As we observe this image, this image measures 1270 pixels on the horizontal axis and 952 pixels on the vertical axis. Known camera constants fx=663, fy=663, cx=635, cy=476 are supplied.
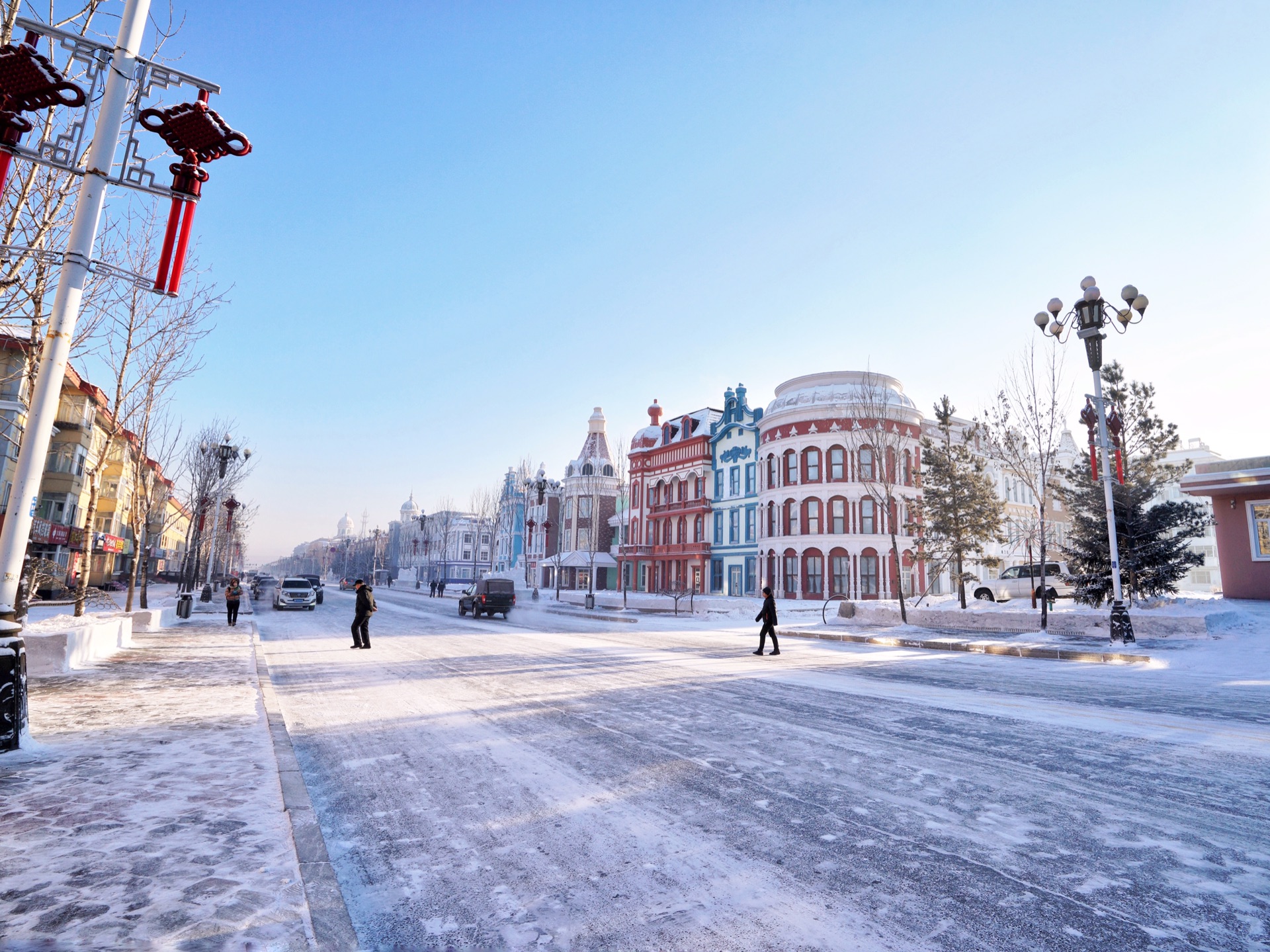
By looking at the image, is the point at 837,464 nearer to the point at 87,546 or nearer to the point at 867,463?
the point at 867,463

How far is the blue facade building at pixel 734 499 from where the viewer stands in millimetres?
45656

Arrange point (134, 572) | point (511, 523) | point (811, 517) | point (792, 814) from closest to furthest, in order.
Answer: point (792, 814) < point (134, 572) < point (811, 517) < point (511, 523)

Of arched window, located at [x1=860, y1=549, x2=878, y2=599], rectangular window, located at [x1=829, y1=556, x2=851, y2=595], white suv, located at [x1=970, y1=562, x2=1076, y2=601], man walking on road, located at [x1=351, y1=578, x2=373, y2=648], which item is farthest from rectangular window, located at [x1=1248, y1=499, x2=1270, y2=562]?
man walking on road, located at [x1=351, y1=578, x2=373, y2=648]

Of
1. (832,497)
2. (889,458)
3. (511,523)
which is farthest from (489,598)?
(511,523)

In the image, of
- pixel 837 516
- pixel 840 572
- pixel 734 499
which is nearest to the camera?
pixel 840 572

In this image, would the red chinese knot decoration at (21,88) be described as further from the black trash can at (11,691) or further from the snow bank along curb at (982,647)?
the snow bank along curb at (982,647)

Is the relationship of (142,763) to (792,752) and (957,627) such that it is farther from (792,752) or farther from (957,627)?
(957,627)

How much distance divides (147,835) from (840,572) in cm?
3837

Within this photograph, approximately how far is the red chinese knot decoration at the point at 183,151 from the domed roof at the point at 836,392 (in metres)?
36.5

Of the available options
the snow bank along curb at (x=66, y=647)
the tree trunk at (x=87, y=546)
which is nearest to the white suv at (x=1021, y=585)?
the snow bank along curb at (x=66, y=647)

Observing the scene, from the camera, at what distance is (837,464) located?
132 ft

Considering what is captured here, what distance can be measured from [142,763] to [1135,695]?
12.5 meters

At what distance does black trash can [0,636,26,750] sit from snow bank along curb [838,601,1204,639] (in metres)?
23.0

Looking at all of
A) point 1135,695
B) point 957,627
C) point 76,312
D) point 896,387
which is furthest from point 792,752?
point 896,387
